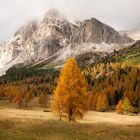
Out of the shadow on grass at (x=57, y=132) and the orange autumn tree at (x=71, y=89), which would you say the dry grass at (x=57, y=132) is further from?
the orange autumn tree at (x=71, y=89)

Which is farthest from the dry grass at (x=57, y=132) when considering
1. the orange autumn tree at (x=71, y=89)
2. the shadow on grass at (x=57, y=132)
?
the orange autumn tree at (x=71, y=89)

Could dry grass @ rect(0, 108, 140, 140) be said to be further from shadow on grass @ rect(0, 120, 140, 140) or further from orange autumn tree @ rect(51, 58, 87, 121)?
orange autumn tree @ rect(51, 58, 87, 121)

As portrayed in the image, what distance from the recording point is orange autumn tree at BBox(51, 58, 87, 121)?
62.4 m

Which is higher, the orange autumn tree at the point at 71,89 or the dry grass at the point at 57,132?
the orange autumn tree at the point at 71,89

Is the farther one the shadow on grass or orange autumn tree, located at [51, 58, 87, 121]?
orange autumn tree, located at [51, 58, 87, 121]

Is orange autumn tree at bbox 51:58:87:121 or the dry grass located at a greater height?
orange autumn tree at bbox 51:58:87:121

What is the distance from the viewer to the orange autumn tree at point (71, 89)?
62438 millimetres

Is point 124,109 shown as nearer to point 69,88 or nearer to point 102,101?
point 102,101

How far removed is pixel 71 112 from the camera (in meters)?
66.6

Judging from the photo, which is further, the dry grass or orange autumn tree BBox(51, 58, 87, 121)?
orange autumn tree BBox(51, 58, 87, 121)

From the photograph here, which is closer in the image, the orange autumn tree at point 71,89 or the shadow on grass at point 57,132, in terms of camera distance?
the shadow on grass at point 57,132

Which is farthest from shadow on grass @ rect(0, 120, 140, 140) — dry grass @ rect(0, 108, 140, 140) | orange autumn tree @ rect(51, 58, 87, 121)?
orange autumn tree @ rect(51, 58, 87, 121)

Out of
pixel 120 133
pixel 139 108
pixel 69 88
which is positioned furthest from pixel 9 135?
pixel 139 108

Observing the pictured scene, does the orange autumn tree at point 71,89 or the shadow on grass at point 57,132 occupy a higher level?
the orange autumn tree at point 71,89
